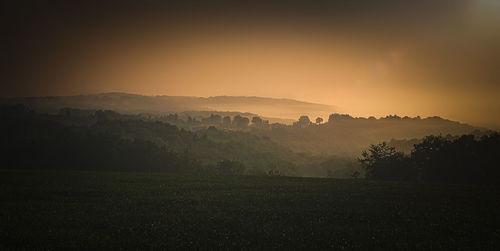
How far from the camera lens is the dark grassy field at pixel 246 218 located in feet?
73.0

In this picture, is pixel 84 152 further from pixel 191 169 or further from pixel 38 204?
pixel 38 204

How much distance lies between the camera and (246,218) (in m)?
29.3

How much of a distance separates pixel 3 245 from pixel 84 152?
93627 mm

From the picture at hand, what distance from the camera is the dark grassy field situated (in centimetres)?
2227

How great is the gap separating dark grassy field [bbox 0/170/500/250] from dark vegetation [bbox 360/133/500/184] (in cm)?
2575

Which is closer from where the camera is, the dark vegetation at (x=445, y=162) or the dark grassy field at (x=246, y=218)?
the dark grassy field at (x=246, y=218)

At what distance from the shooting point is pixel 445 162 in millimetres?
71625

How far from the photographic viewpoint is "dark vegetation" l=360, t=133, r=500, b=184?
67.6 meters

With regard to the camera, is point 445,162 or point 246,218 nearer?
point 246,218

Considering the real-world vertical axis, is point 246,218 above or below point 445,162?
below

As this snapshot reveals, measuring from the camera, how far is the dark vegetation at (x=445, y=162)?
67.6 metres

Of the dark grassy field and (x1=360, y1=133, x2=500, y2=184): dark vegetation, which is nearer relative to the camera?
the dark grassy field

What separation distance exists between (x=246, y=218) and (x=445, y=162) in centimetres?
5610

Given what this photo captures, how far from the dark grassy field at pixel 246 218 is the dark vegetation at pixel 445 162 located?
2575cm
